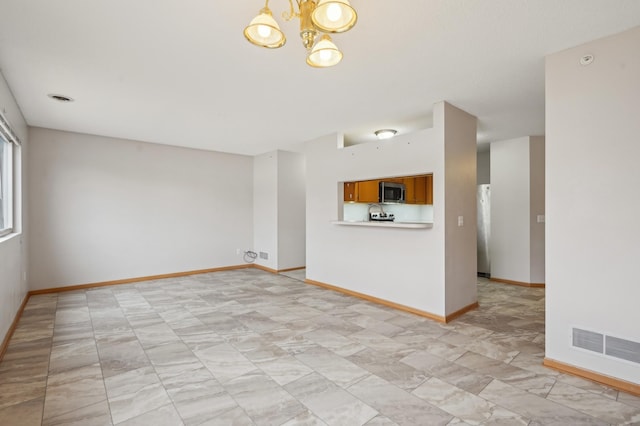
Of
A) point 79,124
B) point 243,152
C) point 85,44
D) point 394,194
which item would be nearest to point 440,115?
point 394,194

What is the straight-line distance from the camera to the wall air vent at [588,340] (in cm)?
238

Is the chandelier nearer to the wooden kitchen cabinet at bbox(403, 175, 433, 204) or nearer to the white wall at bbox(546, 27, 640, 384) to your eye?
the white wall at bbox(546, 27, 640, 384)

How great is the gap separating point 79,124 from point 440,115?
5151 millimetres

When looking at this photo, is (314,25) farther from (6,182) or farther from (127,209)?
(127,209)

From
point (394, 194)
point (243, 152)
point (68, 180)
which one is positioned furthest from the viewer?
point (243, 152)

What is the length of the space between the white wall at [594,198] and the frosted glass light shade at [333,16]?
6.73 feet

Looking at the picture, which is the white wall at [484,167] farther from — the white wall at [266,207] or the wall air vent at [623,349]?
the wall air vent at [623,349]

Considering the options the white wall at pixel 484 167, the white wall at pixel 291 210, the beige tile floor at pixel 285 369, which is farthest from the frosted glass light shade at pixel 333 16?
the white wall at pixel 484 167

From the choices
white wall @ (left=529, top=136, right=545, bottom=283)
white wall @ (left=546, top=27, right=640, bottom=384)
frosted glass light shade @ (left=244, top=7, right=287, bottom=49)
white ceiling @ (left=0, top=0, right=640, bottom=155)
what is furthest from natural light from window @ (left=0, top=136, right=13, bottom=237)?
white wall @ (left=529, top=136, right=545, bottom=283)

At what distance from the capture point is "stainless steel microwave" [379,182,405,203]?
588 cm

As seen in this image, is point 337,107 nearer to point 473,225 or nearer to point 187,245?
point 473,225

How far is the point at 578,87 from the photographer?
2488 mm

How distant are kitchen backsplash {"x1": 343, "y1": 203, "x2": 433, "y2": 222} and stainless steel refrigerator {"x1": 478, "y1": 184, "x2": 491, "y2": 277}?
1.15 metres

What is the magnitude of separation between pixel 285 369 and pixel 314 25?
246 centimetres
